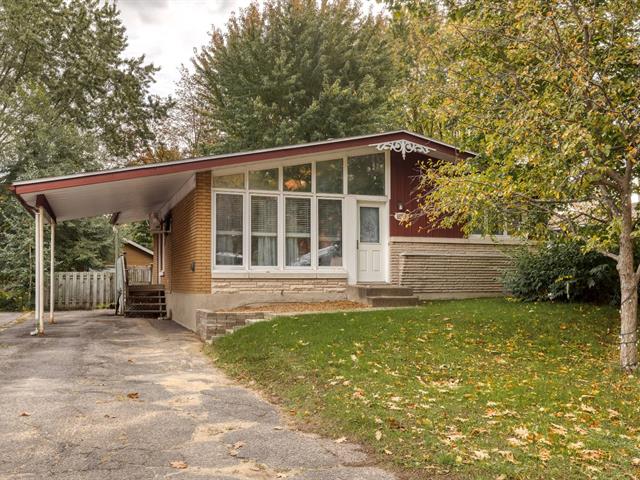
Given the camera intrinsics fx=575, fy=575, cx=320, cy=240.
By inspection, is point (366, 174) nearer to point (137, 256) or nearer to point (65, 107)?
point (65, 107)

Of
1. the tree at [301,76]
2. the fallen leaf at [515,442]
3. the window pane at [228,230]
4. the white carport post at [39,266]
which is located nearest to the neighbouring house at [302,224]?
the window pane at [228,230]

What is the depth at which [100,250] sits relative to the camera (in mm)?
24891

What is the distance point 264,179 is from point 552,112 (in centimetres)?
758

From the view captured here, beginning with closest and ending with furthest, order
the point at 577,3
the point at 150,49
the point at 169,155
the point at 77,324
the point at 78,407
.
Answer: the point at 78,407 → the point at 577,3 → the point at 77,324 → the point at 150,49 → the point at 169,155

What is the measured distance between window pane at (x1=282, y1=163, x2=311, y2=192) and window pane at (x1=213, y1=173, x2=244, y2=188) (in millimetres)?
1032

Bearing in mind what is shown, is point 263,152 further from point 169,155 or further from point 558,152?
point 169,155

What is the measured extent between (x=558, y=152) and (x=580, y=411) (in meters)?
2.93

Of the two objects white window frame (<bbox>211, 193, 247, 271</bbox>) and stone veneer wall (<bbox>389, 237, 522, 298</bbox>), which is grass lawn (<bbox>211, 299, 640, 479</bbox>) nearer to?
white window frame (<bbox>211, 193, 247, 271</bbox>)

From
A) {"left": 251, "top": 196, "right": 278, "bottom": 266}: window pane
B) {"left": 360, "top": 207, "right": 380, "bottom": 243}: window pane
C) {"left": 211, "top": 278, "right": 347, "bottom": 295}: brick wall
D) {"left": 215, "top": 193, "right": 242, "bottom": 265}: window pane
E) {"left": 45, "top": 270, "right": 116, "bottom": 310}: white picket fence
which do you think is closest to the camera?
{"left": 211, "top": 278, "right": 347, "bottom": 295}: brick wall

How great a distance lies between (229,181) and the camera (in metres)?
12.9

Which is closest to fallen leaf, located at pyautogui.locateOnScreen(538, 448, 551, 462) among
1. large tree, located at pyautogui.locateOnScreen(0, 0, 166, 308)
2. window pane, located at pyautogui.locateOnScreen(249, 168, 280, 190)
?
window pane, located at pyautogui.locateOnScreen(249, 168, 280, 190)

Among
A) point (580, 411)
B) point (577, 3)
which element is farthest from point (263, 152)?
point (580, 411)

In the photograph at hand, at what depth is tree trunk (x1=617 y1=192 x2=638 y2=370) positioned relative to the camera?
7273mm

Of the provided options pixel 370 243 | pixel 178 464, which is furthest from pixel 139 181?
pixel 178 464
